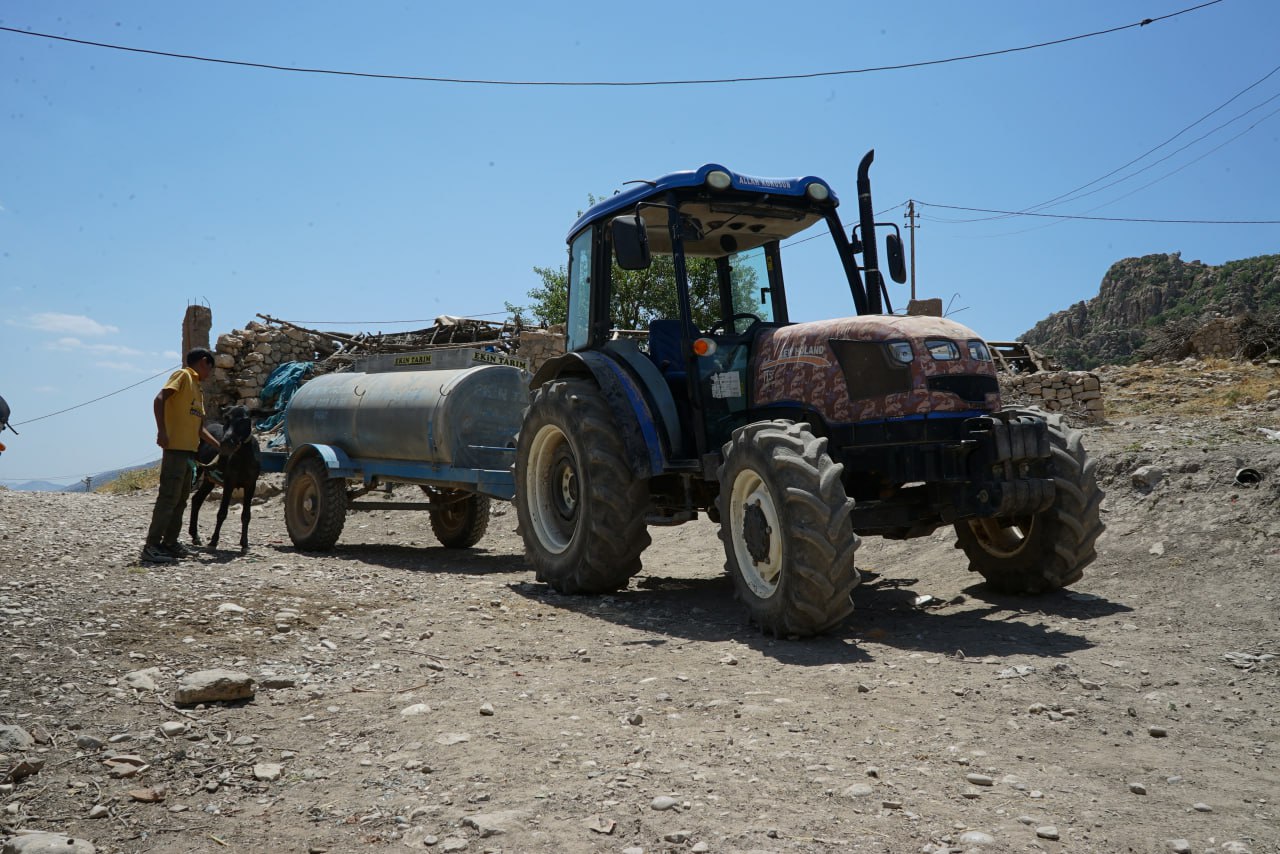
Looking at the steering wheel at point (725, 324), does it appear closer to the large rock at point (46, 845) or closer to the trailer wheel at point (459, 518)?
the trailer wheel at point (459, 518)

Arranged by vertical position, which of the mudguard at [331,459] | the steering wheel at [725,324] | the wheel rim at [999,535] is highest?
the steering wheel at [725,324]

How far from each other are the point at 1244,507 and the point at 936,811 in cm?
505

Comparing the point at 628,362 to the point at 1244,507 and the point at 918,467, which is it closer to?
the point at 918,467

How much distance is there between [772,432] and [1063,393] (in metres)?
11.8

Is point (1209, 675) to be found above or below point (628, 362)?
below

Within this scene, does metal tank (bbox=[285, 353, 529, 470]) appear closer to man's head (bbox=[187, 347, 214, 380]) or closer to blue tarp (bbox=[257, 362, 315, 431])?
man's head (bbox=[187, 347, 214, 380])

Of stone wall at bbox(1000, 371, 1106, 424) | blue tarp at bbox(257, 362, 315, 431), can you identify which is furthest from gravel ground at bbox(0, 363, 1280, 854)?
blue tarp at bbox(257, 362, 315, 431)

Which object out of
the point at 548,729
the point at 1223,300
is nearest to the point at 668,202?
the point at 548,729

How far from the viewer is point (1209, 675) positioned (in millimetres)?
4434

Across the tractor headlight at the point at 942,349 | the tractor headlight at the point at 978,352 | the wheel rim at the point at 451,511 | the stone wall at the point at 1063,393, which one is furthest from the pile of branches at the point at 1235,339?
the tractor headlight at the point at 942,349

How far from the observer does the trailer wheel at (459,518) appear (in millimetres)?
10719

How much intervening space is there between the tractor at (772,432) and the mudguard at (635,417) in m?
0.01

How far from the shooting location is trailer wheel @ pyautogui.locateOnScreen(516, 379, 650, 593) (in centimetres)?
667

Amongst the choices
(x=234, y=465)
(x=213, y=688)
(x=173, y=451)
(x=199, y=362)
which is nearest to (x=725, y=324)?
(x=213, y=688)
